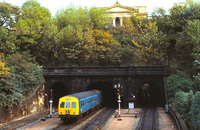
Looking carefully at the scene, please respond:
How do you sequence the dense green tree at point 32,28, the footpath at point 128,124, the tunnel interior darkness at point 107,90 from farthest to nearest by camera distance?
the tunnel interior darkness at point 107,90, the dense green tree at point 32,28, the footpath at point 128,124

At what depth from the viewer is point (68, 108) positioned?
901 inches

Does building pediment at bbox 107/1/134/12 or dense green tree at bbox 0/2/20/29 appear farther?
building pediment at bbox 107/1/134/12

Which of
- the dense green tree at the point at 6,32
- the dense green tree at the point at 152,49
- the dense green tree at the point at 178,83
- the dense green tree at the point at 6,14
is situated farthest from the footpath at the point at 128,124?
the dense green tree at the point at 6,14

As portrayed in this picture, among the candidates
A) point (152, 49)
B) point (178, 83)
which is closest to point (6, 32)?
point (152, 49)

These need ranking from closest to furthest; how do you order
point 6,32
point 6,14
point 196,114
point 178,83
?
1. point 196,114
2. point 178,83
3. point 6,32
4. point 6,14

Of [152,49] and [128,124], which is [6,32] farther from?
[152,49]

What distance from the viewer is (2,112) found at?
2389 cm

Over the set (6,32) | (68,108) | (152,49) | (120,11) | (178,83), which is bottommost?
(68,108)

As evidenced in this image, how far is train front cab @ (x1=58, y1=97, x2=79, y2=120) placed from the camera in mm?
22797

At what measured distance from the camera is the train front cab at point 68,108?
2280 centimetres

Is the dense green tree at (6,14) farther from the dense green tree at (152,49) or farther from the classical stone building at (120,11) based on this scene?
the classical stone building at (120,11)

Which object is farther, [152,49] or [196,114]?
[152,49]

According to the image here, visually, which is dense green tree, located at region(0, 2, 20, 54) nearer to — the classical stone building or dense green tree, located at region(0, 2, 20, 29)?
dense green tree, located at region(0, 2, 20, 29)

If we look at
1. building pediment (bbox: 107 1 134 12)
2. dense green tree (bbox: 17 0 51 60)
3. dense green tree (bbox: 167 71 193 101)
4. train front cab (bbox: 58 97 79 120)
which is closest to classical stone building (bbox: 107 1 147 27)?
building pediment (bbox: 107 1 134 12)
